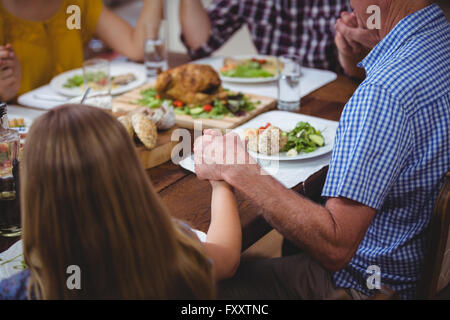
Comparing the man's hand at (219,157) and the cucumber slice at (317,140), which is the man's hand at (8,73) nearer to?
the man's hand at (219,157)

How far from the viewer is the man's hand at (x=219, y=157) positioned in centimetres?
113

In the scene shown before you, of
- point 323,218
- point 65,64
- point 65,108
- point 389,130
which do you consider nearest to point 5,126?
point 65,108

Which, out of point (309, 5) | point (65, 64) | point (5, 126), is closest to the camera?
point (5, 126)

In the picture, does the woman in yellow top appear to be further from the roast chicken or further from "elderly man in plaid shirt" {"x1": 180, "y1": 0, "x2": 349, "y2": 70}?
the roast chicken

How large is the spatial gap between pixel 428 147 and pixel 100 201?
725mm

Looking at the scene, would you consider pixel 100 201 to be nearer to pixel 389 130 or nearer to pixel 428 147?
pixel 389 130

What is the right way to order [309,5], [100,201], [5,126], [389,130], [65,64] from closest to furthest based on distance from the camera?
1. [100,201]
2. [389,130]
3. [5,126]
4. [65,64]
5. [309,5]

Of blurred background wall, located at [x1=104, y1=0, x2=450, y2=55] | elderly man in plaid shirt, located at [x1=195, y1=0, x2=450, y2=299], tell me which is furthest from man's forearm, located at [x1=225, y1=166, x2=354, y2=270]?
blurred background wall, located at [x1=104, y1=0, x2=450, y2=55]

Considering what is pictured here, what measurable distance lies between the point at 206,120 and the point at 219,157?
602 millimetres

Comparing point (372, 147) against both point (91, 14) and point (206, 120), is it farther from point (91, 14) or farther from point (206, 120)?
point (91, 14)

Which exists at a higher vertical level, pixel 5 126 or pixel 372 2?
pixel 372 2

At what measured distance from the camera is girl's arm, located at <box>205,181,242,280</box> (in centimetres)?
97

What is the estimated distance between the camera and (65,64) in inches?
99.1

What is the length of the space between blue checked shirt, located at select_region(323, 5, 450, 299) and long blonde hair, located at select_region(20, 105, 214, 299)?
1.43 ft
